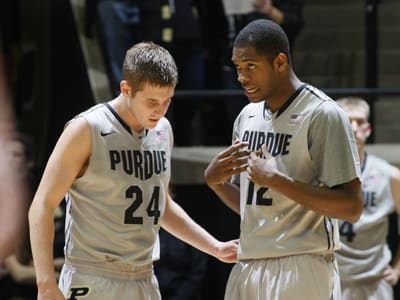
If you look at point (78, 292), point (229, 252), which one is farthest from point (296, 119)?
point (78, 292)

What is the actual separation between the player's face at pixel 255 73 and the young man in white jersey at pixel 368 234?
1752 mm

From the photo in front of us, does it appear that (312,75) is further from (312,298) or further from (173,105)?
(312,298)

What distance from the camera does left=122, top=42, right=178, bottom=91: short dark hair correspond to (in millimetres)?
3943

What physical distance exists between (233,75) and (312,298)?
12.2 feet

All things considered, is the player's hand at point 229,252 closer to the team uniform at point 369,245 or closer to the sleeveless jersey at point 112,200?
the sleeveless jersey at point 112,200

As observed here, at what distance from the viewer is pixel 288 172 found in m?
3.98

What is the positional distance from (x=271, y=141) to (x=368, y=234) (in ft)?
6.20

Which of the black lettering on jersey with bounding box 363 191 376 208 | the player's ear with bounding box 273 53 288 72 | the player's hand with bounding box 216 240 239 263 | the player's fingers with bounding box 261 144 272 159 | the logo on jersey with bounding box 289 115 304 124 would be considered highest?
the player's ear with bounding box 273 53 288 72

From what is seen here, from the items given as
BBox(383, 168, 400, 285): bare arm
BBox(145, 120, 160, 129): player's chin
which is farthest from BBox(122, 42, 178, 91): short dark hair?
BBox(383, 168, 400, 285): bare arm

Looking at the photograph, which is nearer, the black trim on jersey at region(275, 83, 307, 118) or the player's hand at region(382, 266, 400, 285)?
the black trim on jersey at region(275, 83, 307, 118)

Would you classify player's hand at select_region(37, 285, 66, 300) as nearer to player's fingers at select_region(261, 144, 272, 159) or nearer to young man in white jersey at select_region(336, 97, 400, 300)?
player's fingers at select_region(261, 144, 272, 159)

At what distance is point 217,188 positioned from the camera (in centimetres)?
436

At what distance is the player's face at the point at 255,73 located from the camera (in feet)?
13.0

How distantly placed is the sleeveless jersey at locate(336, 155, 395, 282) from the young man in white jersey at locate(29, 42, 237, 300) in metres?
1.87
